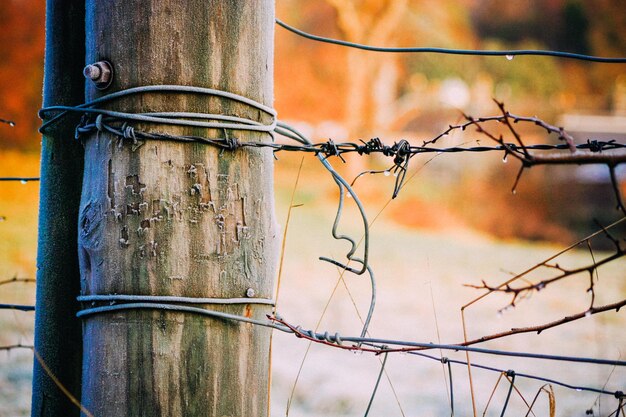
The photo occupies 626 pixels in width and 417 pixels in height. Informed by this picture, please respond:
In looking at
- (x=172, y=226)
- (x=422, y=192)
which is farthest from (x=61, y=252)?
(x=422, y=192)

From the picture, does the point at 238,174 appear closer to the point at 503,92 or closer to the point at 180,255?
the point at 180,255

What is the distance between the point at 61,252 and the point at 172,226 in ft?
1.05

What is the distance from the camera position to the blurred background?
19.0ft

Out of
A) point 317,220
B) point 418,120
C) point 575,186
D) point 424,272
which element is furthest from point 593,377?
point 418,120

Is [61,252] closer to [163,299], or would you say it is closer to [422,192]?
[163,299]

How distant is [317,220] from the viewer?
1284 cm

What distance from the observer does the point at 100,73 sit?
0.94 m

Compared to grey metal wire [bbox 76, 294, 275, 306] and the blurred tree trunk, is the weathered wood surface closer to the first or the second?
grey metal wire [bbox 76, 294, 275, 306]

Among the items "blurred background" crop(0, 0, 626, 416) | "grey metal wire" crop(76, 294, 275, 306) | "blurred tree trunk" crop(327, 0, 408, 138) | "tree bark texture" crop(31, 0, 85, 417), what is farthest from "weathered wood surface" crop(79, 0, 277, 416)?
"blurred tree trunk" crop(327, 0, 408, 138)

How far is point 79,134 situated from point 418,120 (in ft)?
52.8

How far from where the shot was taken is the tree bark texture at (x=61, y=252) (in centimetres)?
109

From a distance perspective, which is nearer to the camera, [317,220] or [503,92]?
[317,220]

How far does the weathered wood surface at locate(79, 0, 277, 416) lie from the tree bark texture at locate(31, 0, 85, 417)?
152mm

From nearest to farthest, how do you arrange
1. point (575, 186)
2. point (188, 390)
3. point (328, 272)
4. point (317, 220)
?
1. point (188, 390)
2. point (328, 272)
3. point (317, 220)
4. point (575, 186)
